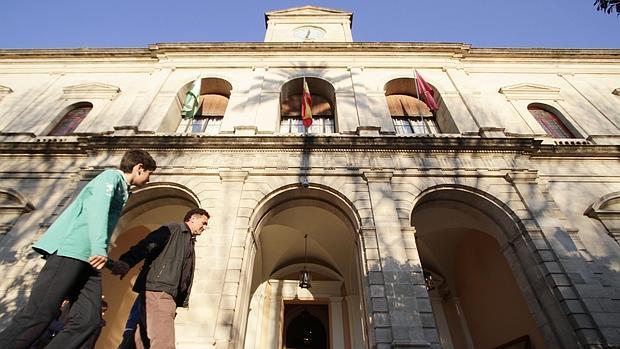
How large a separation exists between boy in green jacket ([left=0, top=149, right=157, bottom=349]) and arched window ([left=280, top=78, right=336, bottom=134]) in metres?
8.79

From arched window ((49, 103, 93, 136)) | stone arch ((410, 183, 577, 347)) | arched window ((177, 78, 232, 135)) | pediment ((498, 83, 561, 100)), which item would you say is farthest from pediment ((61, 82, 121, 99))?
pediment ((498, 83, 561, 100))

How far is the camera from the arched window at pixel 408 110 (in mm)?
11312

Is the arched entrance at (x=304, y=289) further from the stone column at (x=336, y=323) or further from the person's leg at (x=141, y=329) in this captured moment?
the person's leg at (x=141, y=329)

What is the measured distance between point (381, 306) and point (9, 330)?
558cm

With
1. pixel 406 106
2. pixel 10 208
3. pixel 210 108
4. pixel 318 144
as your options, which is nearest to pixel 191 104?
pixel 210 108

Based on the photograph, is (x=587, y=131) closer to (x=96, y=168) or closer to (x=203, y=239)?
(x=203, y=239)

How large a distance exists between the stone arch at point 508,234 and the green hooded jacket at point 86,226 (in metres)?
6.83

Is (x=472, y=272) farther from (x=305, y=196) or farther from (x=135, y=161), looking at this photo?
(x=135, y=161)

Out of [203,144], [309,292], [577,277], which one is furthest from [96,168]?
[577,277]

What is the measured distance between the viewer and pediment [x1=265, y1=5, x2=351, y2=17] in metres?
16.5

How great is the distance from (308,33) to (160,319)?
15.4 meters

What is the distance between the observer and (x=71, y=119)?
36.5 ft

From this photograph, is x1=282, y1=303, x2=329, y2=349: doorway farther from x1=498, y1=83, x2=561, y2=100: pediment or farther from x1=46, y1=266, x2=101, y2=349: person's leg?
x1=498, y1=83, x2=561, y2=100: pediment

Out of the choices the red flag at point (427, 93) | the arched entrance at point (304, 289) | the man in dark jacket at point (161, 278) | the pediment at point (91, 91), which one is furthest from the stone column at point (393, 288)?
the pediment at point (91, 91)
